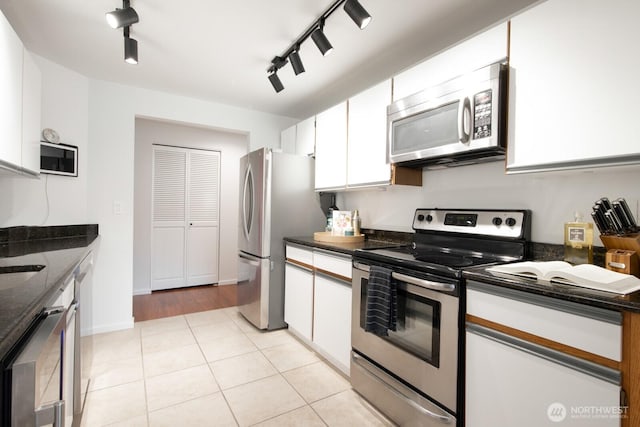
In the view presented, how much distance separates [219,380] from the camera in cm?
207

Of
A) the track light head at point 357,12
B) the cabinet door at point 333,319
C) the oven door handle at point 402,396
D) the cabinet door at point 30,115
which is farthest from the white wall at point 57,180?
the oven door handle at point 402,396

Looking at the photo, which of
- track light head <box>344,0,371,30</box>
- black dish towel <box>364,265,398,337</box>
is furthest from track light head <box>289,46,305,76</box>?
black dish towel <box>364,265,398,337</box>

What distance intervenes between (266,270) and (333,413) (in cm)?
139

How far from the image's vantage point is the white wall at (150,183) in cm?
409

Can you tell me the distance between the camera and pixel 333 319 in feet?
7.21

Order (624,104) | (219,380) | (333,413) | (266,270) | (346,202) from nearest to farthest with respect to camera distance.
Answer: (624,104) < (333,413) < (219,380) < (266,270) < (346,202)

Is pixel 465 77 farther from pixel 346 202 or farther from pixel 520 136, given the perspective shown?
pixel 346 202

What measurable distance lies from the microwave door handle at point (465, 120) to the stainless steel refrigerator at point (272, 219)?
169cm

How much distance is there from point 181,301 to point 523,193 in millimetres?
3832

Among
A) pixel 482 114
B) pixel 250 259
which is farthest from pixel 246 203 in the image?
pixel 482 114

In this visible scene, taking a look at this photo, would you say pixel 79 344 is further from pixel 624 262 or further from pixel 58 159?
pixel 624 262

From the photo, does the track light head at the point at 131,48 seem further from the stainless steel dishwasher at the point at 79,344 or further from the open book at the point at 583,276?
the open book at the point at 583,276

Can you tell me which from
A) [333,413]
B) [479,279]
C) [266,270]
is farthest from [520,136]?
[266,270]

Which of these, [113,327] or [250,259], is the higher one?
[250,259]
